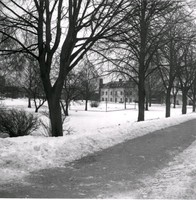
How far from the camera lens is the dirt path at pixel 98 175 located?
16.8 feet

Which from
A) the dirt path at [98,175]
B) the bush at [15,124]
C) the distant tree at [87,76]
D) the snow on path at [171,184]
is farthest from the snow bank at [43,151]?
the distant tree at [87,76]

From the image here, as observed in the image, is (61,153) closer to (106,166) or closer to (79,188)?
(106,166)

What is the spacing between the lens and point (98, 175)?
250 inches

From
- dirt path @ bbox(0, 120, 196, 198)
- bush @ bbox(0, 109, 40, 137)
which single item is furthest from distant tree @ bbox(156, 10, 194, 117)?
bush @ bbox(0, 109, 40, 137)

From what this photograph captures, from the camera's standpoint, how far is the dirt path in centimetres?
511

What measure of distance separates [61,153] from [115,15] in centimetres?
701

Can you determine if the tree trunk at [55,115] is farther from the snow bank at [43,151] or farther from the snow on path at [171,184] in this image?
the snow on path at [171,184]

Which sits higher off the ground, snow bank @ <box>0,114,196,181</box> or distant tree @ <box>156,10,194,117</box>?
distant tree @ <box>156,10,194,117</box>

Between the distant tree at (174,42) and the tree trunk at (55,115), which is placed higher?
the distant tree at (174,42)

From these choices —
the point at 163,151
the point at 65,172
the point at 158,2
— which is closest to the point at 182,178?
the point at 65,172

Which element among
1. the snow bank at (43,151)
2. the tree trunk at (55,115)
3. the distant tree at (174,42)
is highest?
the distant tree at (174,42)

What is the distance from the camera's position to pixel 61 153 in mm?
7984

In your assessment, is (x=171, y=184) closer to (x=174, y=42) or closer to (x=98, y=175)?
(x=98, y=175)

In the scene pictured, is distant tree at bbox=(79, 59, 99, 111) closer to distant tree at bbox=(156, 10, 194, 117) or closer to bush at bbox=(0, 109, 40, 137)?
distant tree at bbox=(156, 10, 194, 117)
